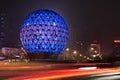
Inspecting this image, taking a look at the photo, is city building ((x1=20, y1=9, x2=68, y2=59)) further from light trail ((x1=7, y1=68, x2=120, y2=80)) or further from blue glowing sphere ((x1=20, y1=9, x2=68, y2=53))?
light trail ((x1=7, y1=68, x2=120, y2=80))

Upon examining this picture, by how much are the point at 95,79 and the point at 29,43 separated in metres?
62.3

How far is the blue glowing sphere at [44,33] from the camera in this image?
260ft

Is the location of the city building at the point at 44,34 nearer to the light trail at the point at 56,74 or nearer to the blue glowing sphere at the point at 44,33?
the blue glowing sphere at the point at 44,33

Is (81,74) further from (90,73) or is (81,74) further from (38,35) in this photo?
(38,35)

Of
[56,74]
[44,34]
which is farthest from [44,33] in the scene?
[56,74]

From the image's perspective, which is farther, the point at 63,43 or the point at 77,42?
the point at 77,42

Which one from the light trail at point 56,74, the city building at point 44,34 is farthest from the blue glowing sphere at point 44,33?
the light trail at point 56,74

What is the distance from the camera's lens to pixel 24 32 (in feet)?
270

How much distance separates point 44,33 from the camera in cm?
7900

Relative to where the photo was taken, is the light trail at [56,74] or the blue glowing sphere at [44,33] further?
the blue glowing sphere at [44,33]

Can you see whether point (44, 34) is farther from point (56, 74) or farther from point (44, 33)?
point (56, 74)

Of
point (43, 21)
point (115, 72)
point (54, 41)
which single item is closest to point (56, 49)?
point (54, 41)

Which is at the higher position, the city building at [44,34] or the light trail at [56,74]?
the city building at [44,34]

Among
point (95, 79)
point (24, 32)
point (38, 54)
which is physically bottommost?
point (95, 79)
